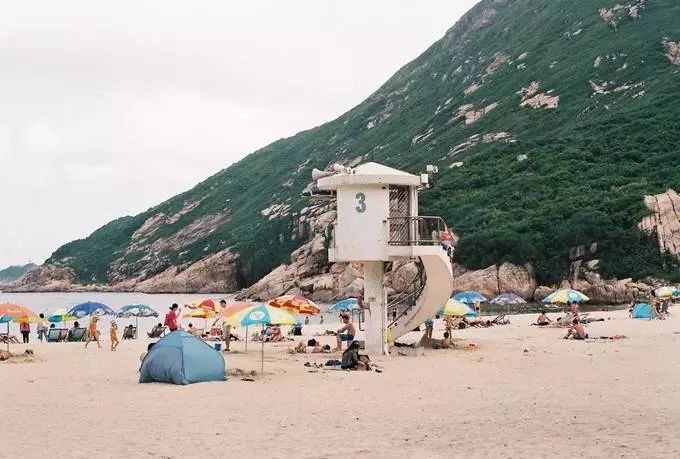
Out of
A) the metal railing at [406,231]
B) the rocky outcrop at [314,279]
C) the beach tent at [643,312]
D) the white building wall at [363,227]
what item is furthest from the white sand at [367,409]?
the rocky outcrop at [314,279]

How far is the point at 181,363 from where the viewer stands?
60.1 ft

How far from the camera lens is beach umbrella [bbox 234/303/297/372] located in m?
20.8

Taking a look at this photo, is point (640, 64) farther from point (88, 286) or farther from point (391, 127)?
point (88, 286)

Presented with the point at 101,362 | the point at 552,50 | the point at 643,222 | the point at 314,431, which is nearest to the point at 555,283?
the point at 643,222

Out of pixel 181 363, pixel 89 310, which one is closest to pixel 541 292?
pixel 89 310

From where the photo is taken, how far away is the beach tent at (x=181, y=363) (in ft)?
60.2

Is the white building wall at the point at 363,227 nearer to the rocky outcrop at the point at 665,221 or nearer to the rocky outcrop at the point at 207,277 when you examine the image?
the rocky outcrop at the point at 665,221

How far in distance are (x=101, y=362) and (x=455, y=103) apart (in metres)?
117

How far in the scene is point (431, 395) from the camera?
16750 millimetres

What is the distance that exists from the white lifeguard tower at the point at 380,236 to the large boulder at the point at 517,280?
40519 mm

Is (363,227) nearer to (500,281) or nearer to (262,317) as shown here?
(262,317)

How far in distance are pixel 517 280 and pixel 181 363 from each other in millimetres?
51337

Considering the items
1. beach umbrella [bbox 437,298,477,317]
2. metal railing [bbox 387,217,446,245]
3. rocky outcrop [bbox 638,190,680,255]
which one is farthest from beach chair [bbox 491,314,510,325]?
rocky outcrop [bbox 638,190,680,255]

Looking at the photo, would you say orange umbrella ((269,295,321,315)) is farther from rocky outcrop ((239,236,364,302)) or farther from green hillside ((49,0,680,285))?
rocky outcrop ((239,236,364,302))
